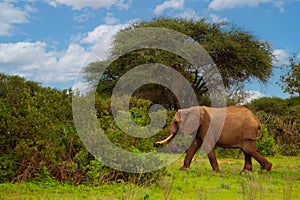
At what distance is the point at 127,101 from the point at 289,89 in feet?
26.4

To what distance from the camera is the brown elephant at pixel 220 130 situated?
1467 cm

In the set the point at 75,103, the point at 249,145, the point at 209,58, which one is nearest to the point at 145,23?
the point at 209,58

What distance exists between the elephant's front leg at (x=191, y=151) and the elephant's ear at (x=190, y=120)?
Answer: 46cm

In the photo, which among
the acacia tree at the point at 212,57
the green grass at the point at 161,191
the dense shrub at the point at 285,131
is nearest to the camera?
the green grass at the point at 161,191

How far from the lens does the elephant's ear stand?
1462 centimetres

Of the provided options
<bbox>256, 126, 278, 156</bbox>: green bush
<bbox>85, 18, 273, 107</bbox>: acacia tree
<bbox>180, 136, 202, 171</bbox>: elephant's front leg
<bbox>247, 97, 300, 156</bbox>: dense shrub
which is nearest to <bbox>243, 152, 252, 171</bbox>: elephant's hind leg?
<bbox>180, 136, 202, 171</bbox>: elephant's front leg

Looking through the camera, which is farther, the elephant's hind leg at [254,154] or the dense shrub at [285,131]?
the dense shrub at [285,131]

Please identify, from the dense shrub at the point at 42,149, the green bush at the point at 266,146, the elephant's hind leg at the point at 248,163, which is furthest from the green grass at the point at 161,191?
the green bush at the point at 266,146

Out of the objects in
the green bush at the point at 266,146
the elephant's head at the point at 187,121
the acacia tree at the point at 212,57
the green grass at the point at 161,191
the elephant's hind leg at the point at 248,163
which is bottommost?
the green grass at the point at 161,191

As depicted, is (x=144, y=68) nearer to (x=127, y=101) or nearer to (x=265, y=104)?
(x=127, y=101)

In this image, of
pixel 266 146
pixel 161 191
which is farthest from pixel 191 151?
pixel 266 146

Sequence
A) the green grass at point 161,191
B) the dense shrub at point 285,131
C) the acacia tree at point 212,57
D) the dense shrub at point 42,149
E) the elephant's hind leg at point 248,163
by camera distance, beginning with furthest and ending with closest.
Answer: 1. the acacia tree at point 212,57
2. the dense shrub at point 285,131
3. the elephant's hind leg at point 248,163
4. the dense shrub at point 42,149
5. the green grass at point 161,191

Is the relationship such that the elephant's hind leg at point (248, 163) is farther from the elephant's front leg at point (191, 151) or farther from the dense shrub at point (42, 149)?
the dense shrub at point (42, 149)

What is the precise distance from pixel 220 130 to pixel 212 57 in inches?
676
